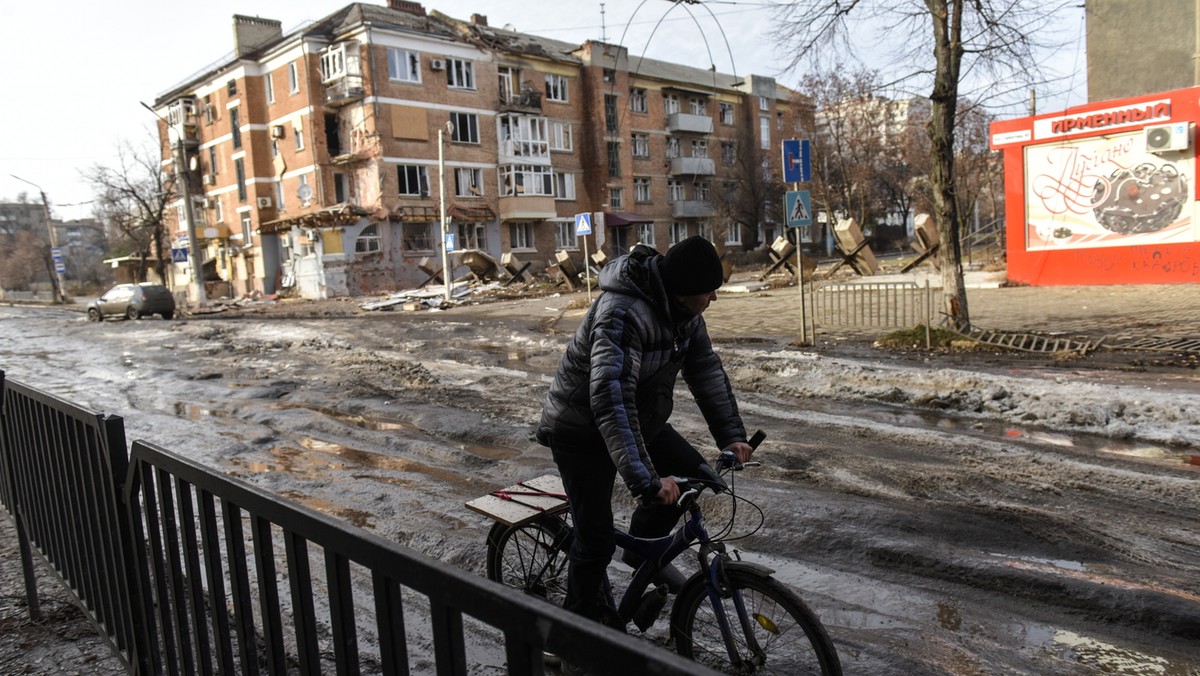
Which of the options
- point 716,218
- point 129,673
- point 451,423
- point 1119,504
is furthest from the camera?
point 716,218

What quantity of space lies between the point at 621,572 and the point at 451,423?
4553 millimetres

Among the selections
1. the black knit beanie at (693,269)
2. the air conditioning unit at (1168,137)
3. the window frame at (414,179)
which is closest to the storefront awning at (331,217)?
the window frame at (414,179)

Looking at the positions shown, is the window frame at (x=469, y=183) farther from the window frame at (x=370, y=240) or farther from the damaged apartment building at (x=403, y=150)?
the window frame at (x=370, y=240)

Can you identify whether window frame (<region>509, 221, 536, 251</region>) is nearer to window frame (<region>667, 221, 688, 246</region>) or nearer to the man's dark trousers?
window frame (<region>667, 221, 688, 246</region>)

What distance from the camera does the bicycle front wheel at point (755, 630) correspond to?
304cm

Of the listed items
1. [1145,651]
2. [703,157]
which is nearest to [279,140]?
[703,157]

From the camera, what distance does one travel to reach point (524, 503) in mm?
3938

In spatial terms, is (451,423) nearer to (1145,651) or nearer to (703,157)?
(1145,651)

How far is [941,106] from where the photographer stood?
1259cm

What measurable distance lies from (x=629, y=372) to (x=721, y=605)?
1.00m

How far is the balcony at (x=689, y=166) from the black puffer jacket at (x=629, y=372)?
52.3 meters

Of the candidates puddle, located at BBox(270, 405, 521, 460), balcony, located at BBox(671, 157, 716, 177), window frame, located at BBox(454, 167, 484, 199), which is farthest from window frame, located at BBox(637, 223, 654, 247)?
puddle, located at BBox(270, 405, 521, 460)

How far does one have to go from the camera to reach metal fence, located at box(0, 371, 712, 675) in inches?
59.8

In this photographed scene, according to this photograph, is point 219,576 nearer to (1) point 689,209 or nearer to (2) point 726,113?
(1) point 689,209
